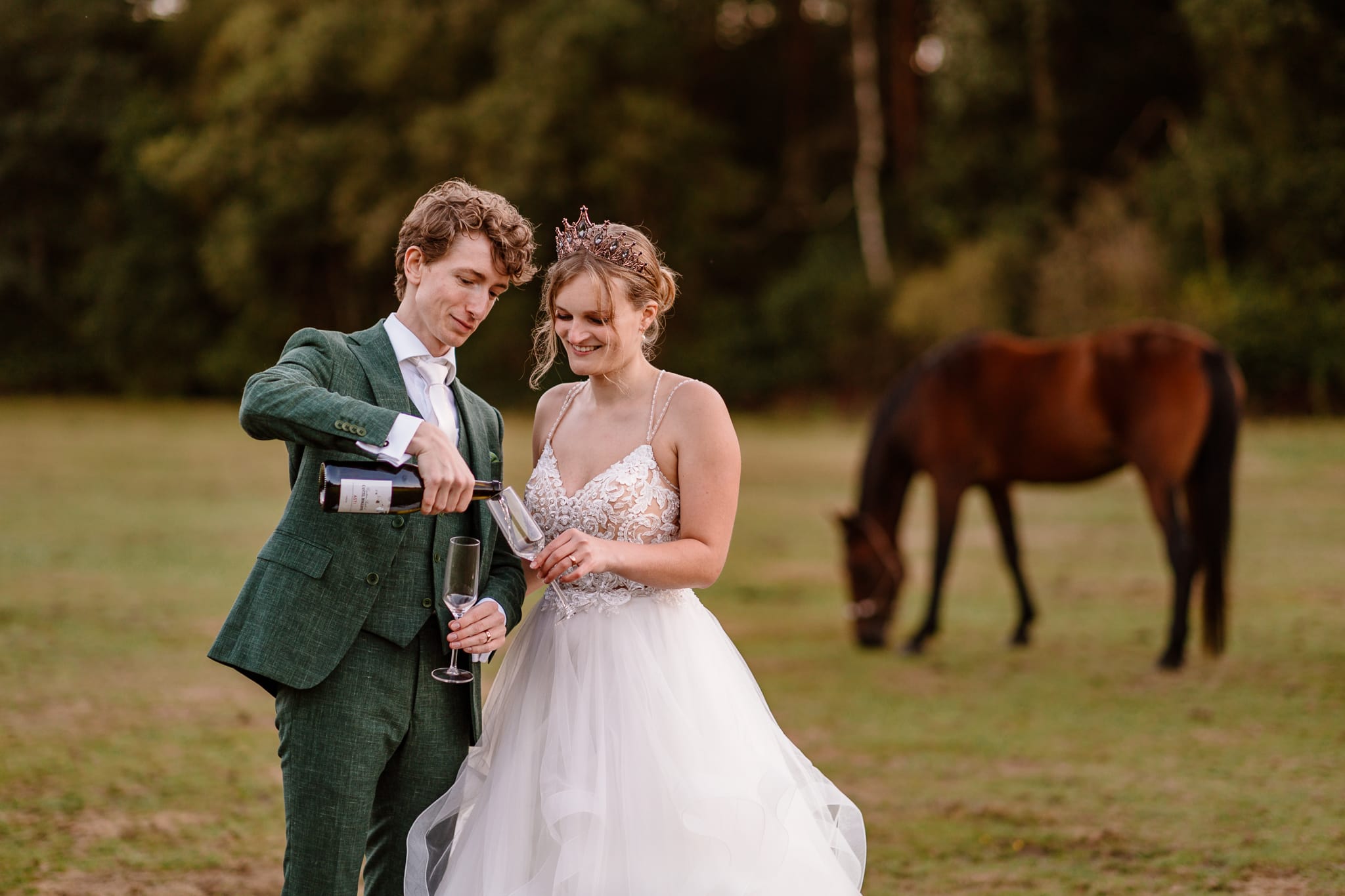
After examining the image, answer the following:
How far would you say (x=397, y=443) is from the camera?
263 cm

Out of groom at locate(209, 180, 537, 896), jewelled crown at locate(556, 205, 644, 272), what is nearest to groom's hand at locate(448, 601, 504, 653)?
groom at locate(209, 180, 537, 896)

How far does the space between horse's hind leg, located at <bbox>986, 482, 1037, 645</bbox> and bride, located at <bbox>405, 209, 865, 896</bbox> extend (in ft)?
21.0

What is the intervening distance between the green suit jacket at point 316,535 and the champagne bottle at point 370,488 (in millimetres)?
49

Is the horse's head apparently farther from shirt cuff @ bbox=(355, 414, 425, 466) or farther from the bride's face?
shirt cuff @ bbox=(355, 414, 425, 466)

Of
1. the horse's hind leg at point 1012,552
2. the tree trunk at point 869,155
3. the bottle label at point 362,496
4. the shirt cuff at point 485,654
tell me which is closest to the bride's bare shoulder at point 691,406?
the shirt cuff at point 485,654

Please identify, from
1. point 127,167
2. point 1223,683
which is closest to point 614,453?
point 1223,683

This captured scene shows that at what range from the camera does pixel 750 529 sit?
591 inches

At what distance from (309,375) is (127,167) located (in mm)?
36181

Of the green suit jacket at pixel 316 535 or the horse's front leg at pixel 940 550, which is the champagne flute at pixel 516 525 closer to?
the green suit jacket at pixel 316 535

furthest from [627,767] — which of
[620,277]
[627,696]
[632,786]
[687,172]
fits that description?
[687,172]

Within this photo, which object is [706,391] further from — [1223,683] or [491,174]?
[491,174]

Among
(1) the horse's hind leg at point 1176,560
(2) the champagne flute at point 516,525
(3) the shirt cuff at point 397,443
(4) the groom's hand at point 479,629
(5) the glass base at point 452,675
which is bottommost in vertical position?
(1) the horse's hind leg at point 1176,560

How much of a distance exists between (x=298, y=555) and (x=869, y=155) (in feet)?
93.8

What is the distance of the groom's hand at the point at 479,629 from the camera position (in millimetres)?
2779
